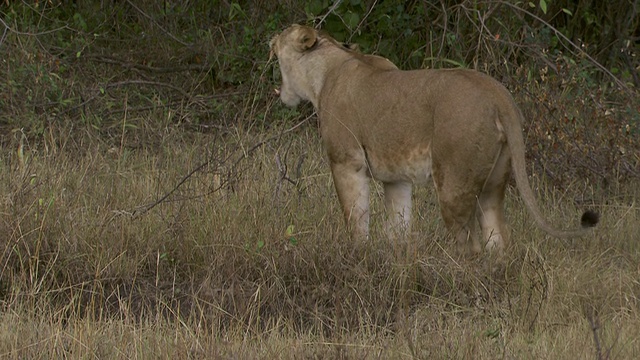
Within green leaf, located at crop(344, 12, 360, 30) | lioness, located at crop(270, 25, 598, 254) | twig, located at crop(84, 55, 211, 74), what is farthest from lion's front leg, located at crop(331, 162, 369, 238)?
twig, located at crop(84, 55, 211, 74)

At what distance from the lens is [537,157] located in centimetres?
600

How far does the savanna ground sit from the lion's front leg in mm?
68

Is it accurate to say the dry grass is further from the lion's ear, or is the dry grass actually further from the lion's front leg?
the lion's ear

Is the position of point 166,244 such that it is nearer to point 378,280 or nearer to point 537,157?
point 378,280

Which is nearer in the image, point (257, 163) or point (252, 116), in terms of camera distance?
point (257, 163)

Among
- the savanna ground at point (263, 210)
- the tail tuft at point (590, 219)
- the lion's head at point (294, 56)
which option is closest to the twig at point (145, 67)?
the savanna ground at point (263, 210)

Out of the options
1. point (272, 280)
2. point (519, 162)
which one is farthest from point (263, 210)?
point (519, 162)

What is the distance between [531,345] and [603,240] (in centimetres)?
148

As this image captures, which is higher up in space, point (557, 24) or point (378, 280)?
point (378, 280)

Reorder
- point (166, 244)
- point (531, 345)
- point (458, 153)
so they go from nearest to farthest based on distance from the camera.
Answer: point (531, 345) < point (458, 153) < point (166, 244)

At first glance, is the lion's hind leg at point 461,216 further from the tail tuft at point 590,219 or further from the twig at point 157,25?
the twig at point 157,25

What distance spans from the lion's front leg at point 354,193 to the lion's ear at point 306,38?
2.06 feet

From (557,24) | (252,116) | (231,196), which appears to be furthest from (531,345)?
(557,24)

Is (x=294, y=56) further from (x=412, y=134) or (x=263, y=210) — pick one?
(x=412, y=134)
